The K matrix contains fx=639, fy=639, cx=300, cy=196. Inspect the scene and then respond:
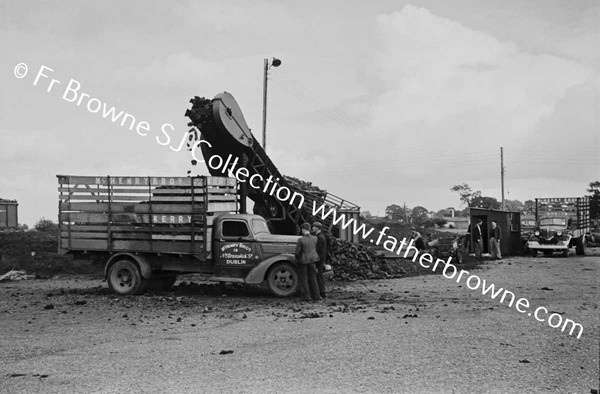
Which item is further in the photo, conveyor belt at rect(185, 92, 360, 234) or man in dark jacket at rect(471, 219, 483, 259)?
man in dark jacket at rect(471, 219, 483, 259)

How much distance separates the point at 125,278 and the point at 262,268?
11.1 ft

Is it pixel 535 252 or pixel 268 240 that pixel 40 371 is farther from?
pixel 535 252

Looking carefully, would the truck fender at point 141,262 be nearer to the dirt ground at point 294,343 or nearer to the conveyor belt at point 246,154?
the dirt ground at point 294,343

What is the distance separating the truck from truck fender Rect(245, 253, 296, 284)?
18.7 meters

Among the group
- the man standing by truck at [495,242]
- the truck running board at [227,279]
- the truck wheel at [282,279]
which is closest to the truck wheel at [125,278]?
the truck running board at [227,279]

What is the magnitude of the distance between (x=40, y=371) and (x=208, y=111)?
11.0 m

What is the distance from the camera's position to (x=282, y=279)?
1433cm

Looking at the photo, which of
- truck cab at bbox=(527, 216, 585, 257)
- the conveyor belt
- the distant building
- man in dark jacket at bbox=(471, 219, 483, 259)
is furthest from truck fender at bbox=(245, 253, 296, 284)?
the distant building

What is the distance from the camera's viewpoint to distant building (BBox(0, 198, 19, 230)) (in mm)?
35031

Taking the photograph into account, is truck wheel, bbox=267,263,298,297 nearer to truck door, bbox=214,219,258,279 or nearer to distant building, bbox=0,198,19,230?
truck door, bbox=214,219,258,279

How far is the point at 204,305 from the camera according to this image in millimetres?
13391

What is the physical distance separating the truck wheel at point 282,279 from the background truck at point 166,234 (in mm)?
22

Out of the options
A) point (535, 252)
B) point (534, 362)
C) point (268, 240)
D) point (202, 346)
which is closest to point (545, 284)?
point (268, 240)

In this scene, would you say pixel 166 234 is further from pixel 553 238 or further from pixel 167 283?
pixel 553 238
